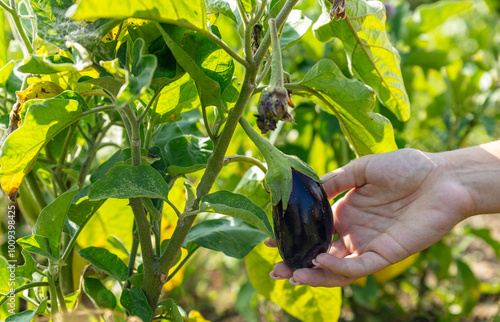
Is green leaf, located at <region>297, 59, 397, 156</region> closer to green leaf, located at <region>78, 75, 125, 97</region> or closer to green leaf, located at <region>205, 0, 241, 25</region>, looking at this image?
green leaf, located at <region>205, 0, 241, 25</region>

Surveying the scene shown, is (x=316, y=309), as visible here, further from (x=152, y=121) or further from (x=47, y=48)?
(x=47, y=48)

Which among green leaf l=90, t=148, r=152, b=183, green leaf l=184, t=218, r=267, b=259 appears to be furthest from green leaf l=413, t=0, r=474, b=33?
green leaf l=90, t=148, r=152, b=183

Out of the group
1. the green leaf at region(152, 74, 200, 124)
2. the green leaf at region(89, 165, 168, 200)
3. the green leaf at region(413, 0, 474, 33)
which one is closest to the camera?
the green leaf at region(89, 165, 168, 200)

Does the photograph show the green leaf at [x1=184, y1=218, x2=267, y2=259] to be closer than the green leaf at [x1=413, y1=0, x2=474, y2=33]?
Yes

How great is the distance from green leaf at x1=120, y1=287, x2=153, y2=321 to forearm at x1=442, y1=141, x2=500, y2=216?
523mm

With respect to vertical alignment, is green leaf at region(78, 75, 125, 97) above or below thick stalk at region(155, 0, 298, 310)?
above

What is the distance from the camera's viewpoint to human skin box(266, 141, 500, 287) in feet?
2.37

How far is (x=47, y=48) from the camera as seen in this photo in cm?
54

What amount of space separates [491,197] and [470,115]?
2.77 ft

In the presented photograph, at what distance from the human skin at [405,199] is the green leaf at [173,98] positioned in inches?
10.0

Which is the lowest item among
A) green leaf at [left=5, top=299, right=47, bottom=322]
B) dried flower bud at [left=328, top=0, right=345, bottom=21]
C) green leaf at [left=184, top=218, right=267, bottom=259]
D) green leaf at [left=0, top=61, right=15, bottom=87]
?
green leaf at [left=184, top=218, right=267, bottom=259]

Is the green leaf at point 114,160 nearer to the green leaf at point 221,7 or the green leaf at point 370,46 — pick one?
the green leaf at point 221,7

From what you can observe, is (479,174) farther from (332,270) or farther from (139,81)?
(139,81)

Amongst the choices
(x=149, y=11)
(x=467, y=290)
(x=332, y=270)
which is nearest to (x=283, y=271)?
(x=332, y=270)
